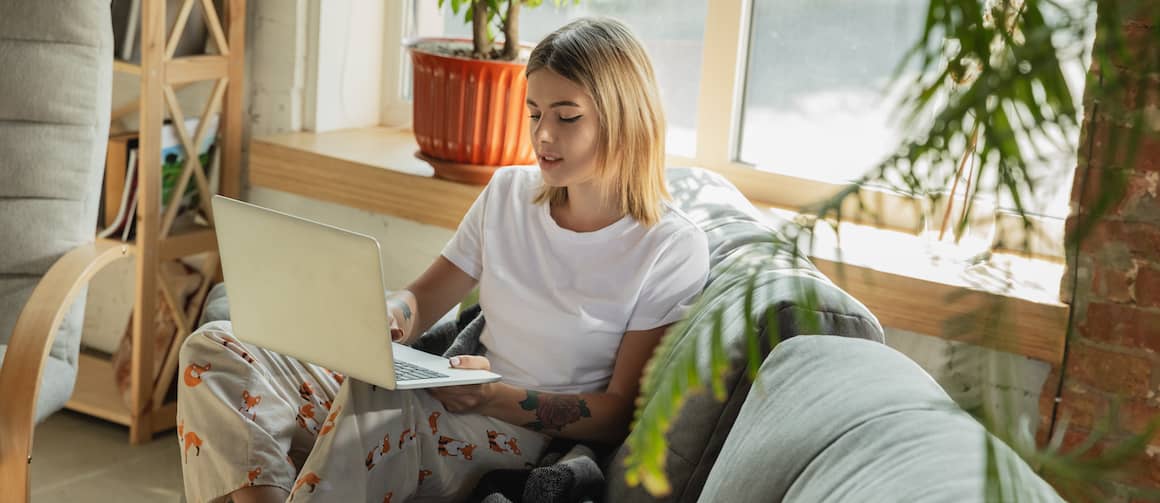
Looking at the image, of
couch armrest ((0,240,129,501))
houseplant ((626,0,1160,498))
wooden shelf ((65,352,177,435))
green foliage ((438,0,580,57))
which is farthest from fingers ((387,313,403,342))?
houseplant ((626,0,1160,498))

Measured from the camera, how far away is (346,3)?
2797 mm

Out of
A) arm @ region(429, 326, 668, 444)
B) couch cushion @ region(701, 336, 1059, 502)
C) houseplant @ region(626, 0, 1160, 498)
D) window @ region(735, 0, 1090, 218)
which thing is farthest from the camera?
window @ region(735, 0, 1090, 218)

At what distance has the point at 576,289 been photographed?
1784mm

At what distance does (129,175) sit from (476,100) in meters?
0.87

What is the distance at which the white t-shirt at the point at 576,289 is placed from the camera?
1723 mm

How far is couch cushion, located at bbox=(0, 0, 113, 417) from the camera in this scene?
211 cm

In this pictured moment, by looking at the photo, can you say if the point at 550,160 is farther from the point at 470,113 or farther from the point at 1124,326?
the point at 1124,326

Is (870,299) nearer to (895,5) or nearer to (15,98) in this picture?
(895,5)

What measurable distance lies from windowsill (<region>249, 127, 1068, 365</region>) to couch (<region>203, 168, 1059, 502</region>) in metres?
0.10

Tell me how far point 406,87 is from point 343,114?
0.20 m

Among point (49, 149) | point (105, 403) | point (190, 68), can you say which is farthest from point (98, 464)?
point (190, 68)

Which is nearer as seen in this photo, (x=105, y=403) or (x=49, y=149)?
(x=49, y=149)

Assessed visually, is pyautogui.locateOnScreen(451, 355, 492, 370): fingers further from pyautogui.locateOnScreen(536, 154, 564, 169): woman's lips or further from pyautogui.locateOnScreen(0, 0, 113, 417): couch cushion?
pyautogui.locateOnScreen(0, 0, 113, 417): couch cushion

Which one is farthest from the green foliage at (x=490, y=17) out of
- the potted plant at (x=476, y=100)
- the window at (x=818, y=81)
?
the window at (x=818, y=81)
